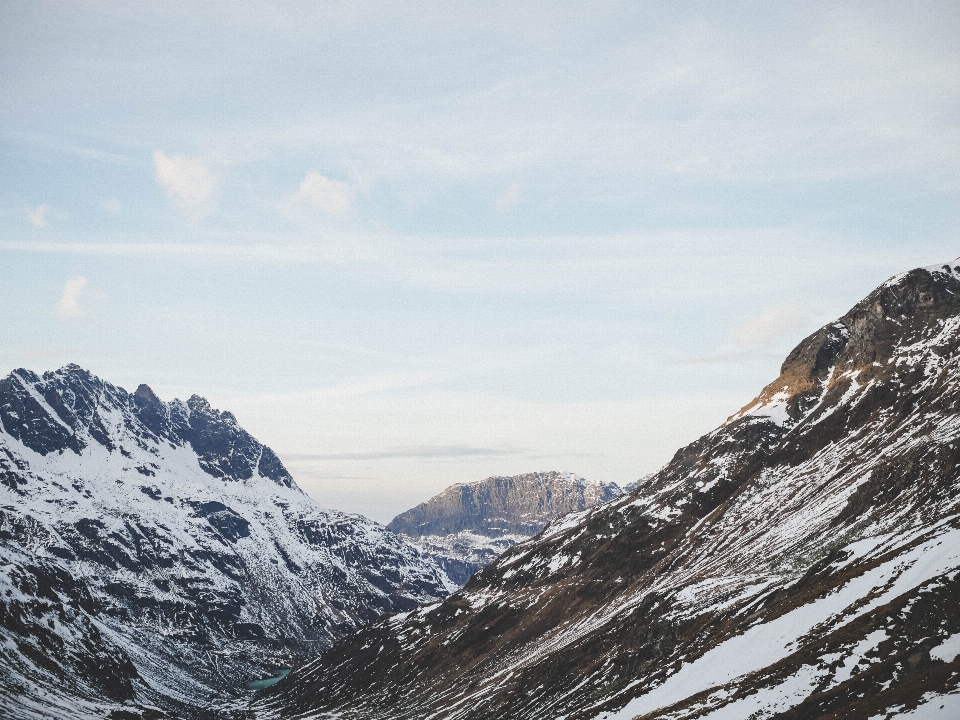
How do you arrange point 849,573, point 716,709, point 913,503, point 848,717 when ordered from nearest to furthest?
point 848,717
point 716,709
point 849,573
point 913,503

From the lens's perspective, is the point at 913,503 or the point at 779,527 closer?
the point at 913,503

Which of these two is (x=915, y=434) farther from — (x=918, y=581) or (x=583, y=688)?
(x=918, y=581)

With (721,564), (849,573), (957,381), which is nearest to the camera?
(849,573)

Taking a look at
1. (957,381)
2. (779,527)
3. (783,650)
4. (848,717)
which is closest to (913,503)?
(779,527)

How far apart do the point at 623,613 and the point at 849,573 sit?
289 feet

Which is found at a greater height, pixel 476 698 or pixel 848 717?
pixel 848 717

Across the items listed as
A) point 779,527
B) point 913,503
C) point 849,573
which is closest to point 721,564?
point 779,527

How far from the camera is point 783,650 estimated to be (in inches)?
3688

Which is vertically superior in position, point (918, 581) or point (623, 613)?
point (918, 581)

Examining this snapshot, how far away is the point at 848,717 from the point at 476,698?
138602 mm

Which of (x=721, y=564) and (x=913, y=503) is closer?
(x=913, y=503)

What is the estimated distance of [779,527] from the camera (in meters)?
189

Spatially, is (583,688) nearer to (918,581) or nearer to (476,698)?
(476,698)

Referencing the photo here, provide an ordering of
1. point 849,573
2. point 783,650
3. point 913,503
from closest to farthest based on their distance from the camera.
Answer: point 783,650 < point 849,573 < point 913,503
